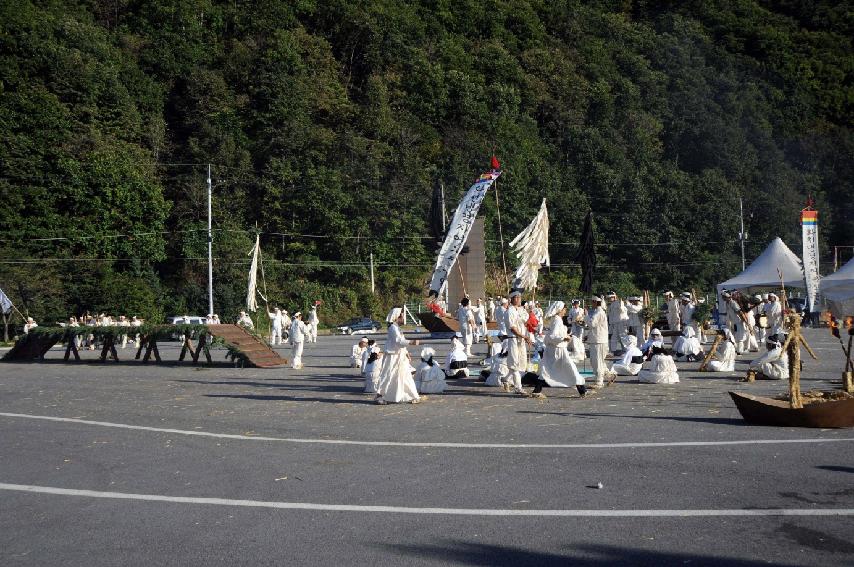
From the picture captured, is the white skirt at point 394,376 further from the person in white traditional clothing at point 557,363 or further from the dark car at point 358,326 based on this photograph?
the dark car at point 358,326

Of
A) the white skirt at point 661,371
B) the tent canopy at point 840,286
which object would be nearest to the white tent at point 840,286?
the tent canopy at point 840,286

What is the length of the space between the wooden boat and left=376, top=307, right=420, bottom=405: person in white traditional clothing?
19.1ft

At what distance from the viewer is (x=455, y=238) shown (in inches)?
1201

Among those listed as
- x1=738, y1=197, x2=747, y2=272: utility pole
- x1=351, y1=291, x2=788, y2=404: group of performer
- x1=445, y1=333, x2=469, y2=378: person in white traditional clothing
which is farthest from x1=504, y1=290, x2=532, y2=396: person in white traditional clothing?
x1=738, y1=197, x2=747, y2=272: utility pole

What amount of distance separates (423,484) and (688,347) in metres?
15.6

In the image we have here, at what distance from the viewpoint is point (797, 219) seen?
6919cm

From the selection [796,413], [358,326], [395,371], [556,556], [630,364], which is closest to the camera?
[556,556]

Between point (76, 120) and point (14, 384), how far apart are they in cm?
4023

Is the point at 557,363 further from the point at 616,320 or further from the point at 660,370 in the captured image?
the point at 616,320

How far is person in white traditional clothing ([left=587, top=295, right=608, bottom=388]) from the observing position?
17.4m

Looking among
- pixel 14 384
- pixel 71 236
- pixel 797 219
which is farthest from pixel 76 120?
pixel 797 219

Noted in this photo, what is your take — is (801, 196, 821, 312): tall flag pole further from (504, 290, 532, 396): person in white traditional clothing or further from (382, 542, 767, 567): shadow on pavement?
(382, 542, 767, 567): shadow on pavement

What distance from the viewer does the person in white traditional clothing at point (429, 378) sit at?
17734mm

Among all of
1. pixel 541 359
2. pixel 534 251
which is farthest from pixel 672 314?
pixel 541 359
